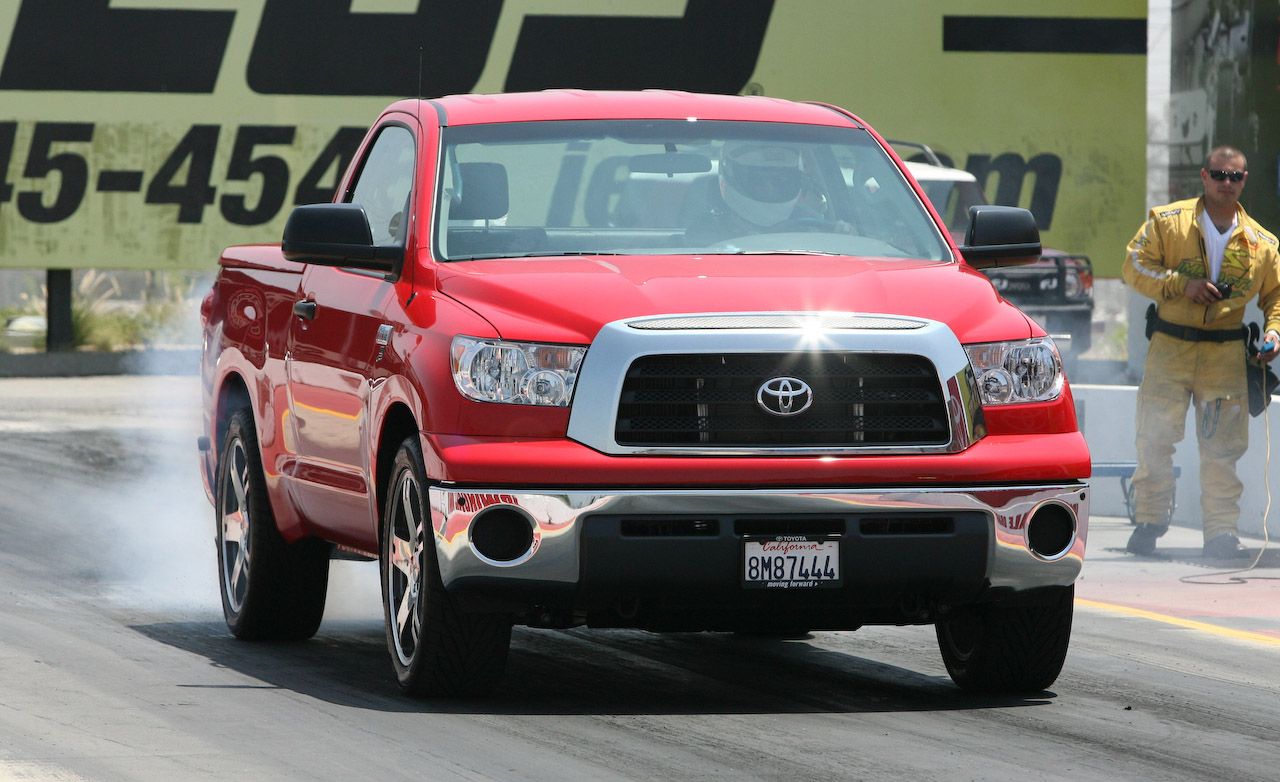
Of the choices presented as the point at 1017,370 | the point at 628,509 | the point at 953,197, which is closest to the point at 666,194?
the point at 1017,370

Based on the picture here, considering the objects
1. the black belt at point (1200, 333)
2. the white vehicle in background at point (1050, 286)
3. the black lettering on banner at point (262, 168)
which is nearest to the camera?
the black belt at point (1200, 333)

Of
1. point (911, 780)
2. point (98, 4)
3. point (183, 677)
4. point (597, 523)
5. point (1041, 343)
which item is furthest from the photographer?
point (98, 4)

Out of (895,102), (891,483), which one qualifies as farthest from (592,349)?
(895,102)

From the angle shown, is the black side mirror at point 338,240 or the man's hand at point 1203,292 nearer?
the black side mirror at point 338,240

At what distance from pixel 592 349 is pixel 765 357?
1.66 ft

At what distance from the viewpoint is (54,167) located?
2911 centimetres

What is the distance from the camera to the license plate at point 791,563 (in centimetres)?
734

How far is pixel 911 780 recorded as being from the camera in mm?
6598

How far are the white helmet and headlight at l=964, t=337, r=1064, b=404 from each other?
1207 millimetres

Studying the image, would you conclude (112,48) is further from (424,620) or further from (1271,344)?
(424,620)

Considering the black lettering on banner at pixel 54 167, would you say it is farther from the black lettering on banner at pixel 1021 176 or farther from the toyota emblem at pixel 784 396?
the toyota emblem at pixel 784 396

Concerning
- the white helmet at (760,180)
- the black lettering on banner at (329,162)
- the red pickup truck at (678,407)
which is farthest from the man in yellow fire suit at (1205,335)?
the black lettering on banner at (329,162)

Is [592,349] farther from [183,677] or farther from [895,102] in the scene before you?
[895,102]

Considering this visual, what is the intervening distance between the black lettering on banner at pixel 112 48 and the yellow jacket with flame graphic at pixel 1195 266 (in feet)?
60.7
